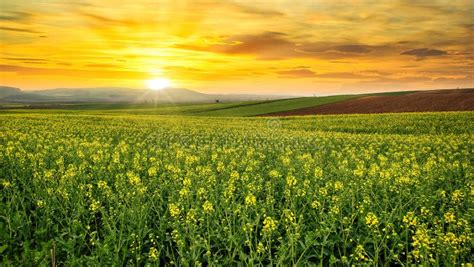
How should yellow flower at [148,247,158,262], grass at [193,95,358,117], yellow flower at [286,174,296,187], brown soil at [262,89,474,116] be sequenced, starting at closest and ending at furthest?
yellow flower at [148,247,158,262] < yellow flower at [286,174,296,187] < brown soil at [262,89,474,116] < grass at [193,95,358,117]

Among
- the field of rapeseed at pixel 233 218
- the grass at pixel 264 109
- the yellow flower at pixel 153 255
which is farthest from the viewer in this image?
the grass at pixel 264 109

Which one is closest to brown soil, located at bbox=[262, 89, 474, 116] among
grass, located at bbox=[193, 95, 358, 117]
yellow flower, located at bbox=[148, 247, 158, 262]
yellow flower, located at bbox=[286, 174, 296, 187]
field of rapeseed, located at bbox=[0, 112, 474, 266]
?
grass, located at bbox=[193, 95, 358, 117]

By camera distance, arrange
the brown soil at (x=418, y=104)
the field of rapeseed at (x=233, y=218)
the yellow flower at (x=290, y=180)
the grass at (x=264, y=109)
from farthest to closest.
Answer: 1. the grass at (x=264, y=109)
2. the brown soil at (x=418, y=104)
3. the yellow flower at (x=290, y=180)
4. the field of rapeseed at (x=233, y=218)

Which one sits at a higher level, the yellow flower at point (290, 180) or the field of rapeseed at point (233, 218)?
the yellow flower at point (290, 180)

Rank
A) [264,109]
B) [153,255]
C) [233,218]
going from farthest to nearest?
[264,109] → [233,218] → [153,255]

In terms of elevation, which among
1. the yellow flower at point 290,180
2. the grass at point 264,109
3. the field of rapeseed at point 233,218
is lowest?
the field of rapeseed at point 233,218

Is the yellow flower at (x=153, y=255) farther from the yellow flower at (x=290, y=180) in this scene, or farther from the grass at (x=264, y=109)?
the grass at (x=264, y=109)

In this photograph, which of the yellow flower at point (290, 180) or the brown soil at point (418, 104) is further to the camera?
the brown soil at point (418, 104)

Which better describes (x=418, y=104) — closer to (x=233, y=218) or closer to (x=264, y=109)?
(x=264, y=109)

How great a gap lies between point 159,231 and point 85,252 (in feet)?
4.81

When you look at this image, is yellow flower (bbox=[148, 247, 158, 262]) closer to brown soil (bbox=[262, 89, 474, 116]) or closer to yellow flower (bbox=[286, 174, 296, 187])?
yellow flower (bbox=[286, 174, 296, 187])

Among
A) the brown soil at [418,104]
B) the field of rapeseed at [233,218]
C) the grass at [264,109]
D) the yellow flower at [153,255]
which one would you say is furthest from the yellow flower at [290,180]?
the grass at [264,109]

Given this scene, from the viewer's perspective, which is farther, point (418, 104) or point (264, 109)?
point (264, 109)

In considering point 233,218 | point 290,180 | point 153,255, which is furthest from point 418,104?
point 153,255
